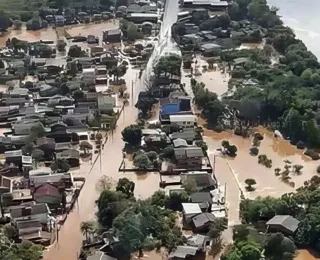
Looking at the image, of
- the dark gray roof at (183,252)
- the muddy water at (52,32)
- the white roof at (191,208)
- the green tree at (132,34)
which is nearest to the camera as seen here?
A: the dark gray roof at (183,252)

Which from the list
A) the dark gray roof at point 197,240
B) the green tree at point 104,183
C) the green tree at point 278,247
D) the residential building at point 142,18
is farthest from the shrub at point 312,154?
the residential building at point 142,18

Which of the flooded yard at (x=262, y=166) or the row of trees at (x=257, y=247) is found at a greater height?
the row of trees at (x=257, y=247)

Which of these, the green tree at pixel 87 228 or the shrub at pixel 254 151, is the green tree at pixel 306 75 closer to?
the shrub at pixel 254 151

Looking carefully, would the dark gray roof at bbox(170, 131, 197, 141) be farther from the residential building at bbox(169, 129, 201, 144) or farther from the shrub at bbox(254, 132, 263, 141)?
the shrub at bbox(254, 132, 263, 141)

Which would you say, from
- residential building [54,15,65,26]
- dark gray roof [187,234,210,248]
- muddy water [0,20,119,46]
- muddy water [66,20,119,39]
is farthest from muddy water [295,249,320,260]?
residential building [54,15,65,26]

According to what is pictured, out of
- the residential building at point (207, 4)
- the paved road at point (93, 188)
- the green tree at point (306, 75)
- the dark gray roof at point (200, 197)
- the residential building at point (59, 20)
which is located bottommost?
the paved road at point (93, 188)
